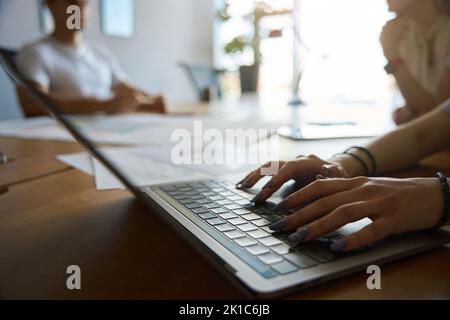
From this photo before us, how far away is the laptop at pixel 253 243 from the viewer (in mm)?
282

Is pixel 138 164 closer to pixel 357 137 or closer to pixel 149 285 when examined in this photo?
pixel 149 285

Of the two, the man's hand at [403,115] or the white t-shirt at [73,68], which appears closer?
the man's hand at [403,115]

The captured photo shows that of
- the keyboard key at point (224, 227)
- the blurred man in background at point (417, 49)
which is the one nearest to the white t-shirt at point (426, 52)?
the blurred man in background at point (417, 49)

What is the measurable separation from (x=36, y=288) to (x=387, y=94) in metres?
2.65

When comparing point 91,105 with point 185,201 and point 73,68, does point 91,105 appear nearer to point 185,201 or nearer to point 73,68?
point 73,68

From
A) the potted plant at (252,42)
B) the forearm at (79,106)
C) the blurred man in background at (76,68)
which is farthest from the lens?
the potted plant at (252,42)

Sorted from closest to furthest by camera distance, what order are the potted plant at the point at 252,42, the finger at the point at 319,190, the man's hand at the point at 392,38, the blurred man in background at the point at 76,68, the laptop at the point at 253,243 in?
the laptop at the point at 253,243 → the finger at the point at 319,190 → the man's hand at the point at 392,38 → the blurred man in background at the point at 76,68 → the potted plant at the point at 252,42

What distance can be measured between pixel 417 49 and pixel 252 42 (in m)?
1.35

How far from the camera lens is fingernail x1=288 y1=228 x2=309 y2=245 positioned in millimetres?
327

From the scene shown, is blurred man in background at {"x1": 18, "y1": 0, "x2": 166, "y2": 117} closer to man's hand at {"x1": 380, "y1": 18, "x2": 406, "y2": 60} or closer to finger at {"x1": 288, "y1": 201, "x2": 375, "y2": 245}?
man's hand at {"x1": 380, "y1": 18, "x2": 406, "y2": 60}

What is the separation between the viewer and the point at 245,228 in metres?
0.37

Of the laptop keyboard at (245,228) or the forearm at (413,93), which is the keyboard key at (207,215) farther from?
the forearm at (413,93)

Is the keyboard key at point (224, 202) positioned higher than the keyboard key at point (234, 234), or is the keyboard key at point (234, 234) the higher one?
the keyboard key at point (234, 234)

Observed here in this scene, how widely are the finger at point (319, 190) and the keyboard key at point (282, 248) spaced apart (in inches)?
3.1
